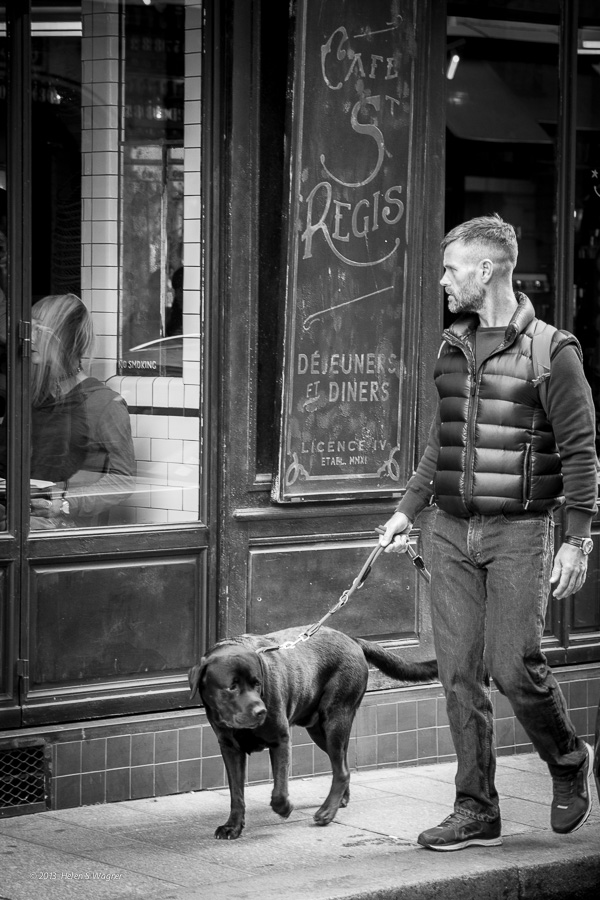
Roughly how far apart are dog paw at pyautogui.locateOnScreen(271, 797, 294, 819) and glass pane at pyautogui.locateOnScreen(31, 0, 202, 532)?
157cm

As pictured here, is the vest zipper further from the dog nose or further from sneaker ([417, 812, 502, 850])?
sneaker ([417, 812, 502, 850])

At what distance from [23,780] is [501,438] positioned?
2.61 meters

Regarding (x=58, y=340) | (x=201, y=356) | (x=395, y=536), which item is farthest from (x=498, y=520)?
(x=58, y=340)

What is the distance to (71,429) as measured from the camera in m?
6.59

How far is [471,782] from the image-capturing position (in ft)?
18.3

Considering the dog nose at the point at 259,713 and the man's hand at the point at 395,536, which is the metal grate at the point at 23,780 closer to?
the dog nose at the point at 259,713

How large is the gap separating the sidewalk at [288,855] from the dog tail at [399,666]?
609mm

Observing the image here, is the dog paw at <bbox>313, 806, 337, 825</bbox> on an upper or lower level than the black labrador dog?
lower

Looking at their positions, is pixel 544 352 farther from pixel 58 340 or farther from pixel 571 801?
pixel 58 340

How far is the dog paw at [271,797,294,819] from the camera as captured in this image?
5711 mm

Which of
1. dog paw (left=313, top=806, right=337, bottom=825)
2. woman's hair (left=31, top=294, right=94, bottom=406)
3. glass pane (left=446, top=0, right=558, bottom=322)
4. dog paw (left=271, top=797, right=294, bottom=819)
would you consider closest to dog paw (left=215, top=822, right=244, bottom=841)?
dog paw (left=271, top=797, right=294, bottom=819)

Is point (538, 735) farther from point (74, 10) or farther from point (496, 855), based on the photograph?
point (74, 10)

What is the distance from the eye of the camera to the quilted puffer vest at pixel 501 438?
5.39 m

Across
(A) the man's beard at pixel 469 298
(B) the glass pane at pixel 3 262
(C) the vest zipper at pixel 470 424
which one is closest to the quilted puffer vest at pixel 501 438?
(C) the vest zipper at pixel 470 424
